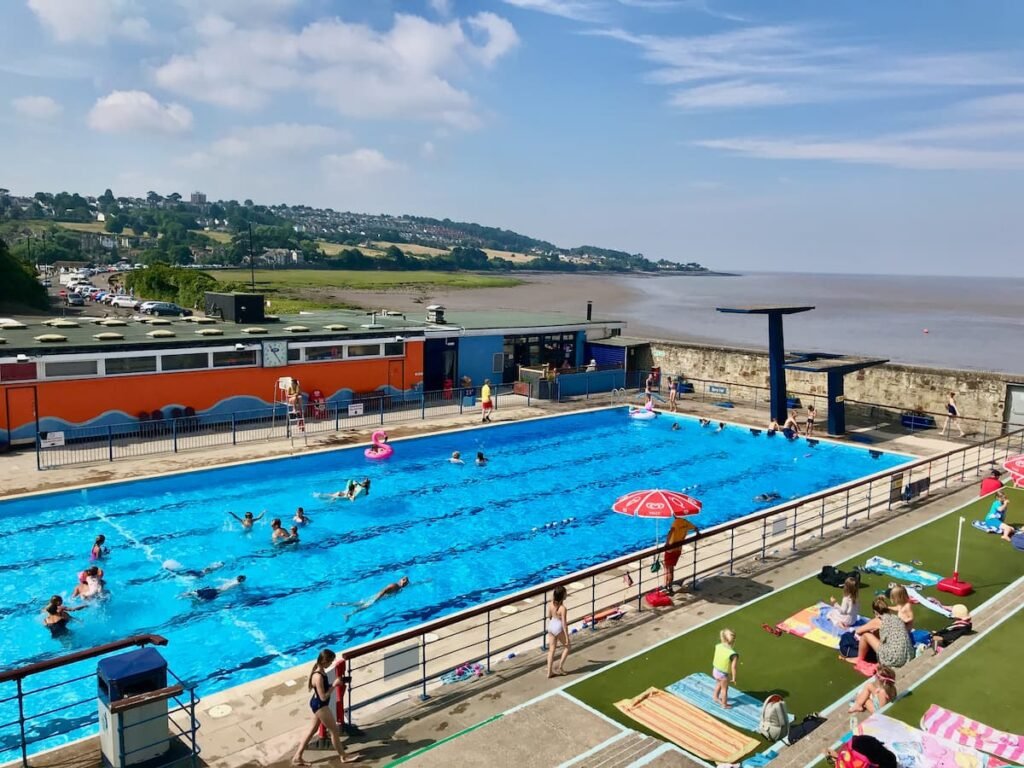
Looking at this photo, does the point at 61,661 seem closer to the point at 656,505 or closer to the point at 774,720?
the point at 774,720

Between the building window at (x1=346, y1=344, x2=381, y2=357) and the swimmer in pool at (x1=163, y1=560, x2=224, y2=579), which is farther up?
the building window at (x1=346, y1=344, x2=381, y2=357)

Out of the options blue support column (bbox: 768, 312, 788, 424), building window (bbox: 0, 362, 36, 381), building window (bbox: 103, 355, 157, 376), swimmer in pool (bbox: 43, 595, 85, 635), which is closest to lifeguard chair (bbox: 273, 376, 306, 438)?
building window (bbox: 103, 355, 157, 376)

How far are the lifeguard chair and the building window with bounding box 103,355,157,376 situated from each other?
442 cm

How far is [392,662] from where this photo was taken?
1046 cm

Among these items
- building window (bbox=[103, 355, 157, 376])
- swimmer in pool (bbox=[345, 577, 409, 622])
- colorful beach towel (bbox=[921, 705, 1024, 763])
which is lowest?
swimmer in pool (bbox=[345, 577, 409, 622])

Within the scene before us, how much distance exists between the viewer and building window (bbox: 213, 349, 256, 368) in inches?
1123

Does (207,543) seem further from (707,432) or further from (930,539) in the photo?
(707,432)

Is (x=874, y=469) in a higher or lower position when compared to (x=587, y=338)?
lower

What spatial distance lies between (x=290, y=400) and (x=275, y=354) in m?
2.19

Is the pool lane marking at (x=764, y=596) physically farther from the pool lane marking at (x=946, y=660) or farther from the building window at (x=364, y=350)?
the building window at (x=364, y=350)

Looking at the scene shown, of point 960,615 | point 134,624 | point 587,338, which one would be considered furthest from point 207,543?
point 587,338

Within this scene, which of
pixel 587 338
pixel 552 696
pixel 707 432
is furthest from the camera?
pixel 587 338

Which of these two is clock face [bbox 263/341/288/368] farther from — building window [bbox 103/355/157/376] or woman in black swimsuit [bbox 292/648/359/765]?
woman in black swimsuit [bbox 292/648/359/765]

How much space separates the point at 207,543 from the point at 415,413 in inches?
539
